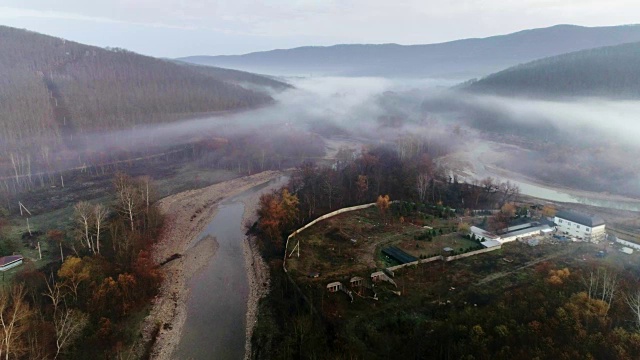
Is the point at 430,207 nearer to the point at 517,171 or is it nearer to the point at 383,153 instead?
the point at 383,153

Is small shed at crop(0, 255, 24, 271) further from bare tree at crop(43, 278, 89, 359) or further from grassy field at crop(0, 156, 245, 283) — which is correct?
bare tree at crop(43, 278, 89, 359)

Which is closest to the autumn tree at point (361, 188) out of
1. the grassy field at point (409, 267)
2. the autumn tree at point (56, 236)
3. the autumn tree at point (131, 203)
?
the grassy field at point (409, 267)

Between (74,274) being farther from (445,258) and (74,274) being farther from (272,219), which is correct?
(445,258)

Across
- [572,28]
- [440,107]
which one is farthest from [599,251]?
[572,28]

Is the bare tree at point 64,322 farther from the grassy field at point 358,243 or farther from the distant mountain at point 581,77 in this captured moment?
the distant mountain at point 581,77

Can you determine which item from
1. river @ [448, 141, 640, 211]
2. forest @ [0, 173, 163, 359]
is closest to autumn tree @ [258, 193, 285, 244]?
forest @ [0, 173, 163, 359]

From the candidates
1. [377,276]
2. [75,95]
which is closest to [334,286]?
[377,276]
